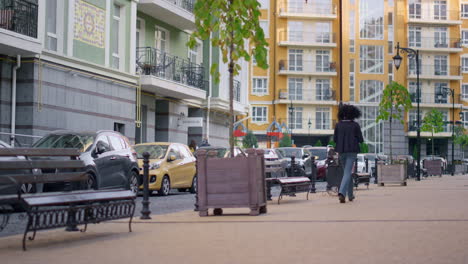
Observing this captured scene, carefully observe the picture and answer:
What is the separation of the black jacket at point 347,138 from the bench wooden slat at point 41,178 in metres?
7.97

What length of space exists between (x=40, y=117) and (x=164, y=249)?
1656 centimetres

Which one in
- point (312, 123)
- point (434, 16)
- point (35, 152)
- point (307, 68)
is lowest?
point (35, 152)

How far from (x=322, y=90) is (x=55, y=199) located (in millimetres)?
72089

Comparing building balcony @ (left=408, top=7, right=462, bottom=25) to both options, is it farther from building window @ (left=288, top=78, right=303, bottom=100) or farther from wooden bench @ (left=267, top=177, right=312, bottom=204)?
wooden bench @ (left=267, top=177, right=312, bottom=204)

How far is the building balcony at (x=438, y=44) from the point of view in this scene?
260 ft

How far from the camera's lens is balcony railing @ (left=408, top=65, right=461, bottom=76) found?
261 feet

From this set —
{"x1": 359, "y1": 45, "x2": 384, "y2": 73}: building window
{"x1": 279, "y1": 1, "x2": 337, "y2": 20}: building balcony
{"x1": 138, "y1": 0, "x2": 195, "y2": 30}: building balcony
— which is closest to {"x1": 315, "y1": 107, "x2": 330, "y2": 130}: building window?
{"x1": 359, "y1": 45, "x2": 384, "y2": 73}: building window

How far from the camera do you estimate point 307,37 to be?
78812 mm

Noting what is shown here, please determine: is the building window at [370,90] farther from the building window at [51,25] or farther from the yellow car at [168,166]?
the building window at [51,25]

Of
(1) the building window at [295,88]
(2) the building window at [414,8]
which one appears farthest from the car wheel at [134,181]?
(2) the building window at [414,8]

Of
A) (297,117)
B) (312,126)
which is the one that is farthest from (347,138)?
(297,117)

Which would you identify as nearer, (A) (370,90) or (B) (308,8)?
(B) (308,8)

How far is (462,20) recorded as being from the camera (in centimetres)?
8250

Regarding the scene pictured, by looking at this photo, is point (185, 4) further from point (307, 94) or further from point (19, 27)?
point (307, 94)
